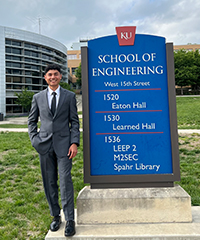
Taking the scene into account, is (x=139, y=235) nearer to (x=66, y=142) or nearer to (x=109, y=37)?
(x=66, y=142)

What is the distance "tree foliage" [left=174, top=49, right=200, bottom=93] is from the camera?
1773 inches

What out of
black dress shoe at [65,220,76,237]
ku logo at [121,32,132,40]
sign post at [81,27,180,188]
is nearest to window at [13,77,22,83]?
sign post at [81,27,180,188]

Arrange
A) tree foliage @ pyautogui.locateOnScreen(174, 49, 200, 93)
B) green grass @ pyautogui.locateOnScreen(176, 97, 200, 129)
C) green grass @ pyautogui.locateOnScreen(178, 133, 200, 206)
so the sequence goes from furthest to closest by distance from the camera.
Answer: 1. tree foliage @ pyautogui.locateOnScreen(174, 49, 200, 93)
2. green grass @ pyautogui.locateOnScreen(176, 97, 200, 129)
3. green grass @ pyautogui.locateOnScreen(178, 133, 200, 206)

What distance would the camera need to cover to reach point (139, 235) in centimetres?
248

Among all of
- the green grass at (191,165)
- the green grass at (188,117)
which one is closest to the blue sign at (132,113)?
the green grass at (191,165)

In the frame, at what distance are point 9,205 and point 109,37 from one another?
317cm

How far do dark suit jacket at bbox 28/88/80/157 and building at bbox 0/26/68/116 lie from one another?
157ft

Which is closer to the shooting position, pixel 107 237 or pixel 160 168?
pixel 107 237

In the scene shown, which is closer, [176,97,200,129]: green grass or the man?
the man


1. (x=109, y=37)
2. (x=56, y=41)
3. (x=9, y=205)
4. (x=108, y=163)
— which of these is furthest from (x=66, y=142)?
(x=56, y=41)

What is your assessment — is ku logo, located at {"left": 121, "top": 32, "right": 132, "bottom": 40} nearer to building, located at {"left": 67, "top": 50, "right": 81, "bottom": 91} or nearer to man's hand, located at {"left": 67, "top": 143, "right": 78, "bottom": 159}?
man's hand, located at {"left": 67, "top": 143, "right": 78, "bottom": 159}

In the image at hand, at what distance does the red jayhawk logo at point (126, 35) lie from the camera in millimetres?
2938

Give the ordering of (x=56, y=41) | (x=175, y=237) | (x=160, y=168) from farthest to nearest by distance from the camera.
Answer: (x=56, y=41), (x=160, y=168), (x=175, y=237)

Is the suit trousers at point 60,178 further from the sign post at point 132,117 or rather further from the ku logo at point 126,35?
the ku logo at point 126,35
